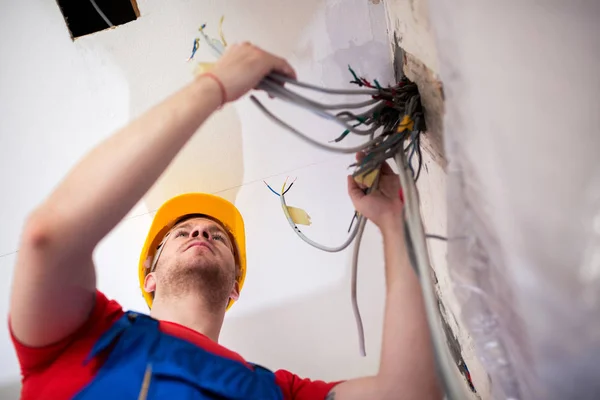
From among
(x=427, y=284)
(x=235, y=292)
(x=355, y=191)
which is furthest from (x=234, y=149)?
(x=427, y=284)

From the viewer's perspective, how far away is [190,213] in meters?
1.16

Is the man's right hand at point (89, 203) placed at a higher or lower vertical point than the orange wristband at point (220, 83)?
lower

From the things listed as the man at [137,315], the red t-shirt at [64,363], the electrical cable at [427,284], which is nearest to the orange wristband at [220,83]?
the man at [137,315]

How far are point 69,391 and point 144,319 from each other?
156mm

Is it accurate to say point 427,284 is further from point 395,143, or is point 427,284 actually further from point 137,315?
point 137,315

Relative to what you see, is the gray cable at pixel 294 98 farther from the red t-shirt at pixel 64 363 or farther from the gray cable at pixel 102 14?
the gray cable at pixel 102 14

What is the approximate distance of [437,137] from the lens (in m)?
0.67

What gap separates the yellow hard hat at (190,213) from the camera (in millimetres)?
1146

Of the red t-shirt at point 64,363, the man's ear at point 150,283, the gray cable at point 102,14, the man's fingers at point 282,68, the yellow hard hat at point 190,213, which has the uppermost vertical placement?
the gray cable at point 102,14

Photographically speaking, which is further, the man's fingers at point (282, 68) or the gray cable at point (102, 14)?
the gray cable at point (102, 14)

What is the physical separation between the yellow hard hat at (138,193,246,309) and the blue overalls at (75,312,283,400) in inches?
17.7

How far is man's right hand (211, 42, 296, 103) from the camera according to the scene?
56cm

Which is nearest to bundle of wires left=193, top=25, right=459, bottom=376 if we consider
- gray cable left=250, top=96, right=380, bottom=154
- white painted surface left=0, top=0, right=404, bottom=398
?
gray cable left=250, top=96, right=380, bottom=154

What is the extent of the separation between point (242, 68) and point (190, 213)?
67cm
